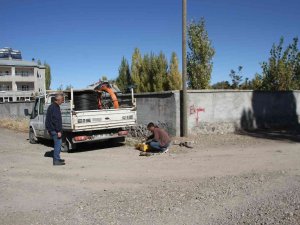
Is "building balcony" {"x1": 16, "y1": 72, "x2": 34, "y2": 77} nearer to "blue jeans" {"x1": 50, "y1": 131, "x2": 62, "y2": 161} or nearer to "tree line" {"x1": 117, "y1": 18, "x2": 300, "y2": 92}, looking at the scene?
"tree line" {"x1": 117, "y1": 18, "x2": 300, "y2": 92}

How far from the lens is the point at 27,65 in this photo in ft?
236

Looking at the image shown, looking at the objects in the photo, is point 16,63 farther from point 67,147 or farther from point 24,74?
point 67,147

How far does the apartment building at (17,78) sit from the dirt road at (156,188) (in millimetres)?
62365

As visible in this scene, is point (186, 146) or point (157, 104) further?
point (157, 104)

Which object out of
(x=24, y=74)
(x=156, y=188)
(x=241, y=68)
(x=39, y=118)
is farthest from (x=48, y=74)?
(x=156, y=188)

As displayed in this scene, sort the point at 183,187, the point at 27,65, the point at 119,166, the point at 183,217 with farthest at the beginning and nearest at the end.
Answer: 1. the point at 27,65
2. the point at 119,166
3. the point at 183,187
4. the point at 183,217

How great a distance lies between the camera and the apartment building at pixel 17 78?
69812 mm

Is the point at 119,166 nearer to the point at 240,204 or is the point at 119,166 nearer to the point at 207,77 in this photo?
the point at 240,204

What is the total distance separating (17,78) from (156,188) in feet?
230

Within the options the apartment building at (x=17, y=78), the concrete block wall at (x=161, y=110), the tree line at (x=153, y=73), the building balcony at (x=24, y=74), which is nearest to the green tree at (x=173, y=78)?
the tree line at (x=153, y=73)

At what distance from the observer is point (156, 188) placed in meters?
7.07

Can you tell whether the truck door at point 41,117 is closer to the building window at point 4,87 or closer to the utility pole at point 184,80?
the utility pole at point 184,80

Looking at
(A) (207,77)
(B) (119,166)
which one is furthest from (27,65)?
(B) (119,166)

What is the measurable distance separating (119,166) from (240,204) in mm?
4404
